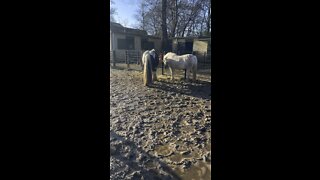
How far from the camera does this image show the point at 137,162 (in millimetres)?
1551

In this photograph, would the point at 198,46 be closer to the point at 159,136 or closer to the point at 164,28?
the point at 164,28

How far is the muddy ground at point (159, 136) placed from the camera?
144cm

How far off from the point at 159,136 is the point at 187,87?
2439 millimetres

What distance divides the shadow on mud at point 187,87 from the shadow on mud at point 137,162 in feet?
6.98

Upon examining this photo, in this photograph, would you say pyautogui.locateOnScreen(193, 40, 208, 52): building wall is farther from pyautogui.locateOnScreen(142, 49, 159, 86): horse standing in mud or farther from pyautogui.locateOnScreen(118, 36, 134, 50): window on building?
pyautogui.locateOnScreen(118, 36, 134, 50): window on building

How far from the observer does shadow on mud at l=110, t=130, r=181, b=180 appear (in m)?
1.40

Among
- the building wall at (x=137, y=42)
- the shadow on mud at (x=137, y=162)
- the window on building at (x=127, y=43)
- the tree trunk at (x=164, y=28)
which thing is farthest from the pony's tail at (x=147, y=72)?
Result: the building wall at (x=137, y=42)

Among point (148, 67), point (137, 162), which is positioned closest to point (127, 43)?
point (148, 67)

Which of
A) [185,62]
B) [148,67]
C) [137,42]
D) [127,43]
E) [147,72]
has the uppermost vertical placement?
[137,42]

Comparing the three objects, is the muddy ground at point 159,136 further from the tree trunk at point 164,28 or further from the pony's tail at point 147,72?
the tree trunk at point 164,28

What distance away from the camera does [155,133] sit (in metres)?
2.21
